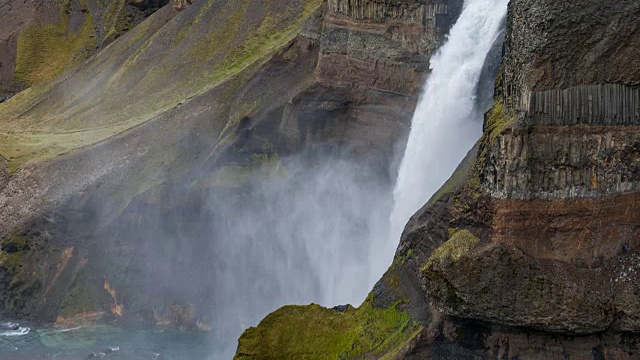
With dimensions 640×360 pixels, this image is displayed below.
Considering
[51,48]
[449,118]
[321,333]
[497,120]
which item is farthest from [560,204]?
[51,48]

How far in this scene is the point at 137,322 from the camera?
61.5 metres

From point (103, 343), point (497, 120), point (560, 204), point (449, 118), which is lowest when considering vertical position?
point (103, 343)

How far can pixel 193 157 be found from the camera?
6588 centimetres

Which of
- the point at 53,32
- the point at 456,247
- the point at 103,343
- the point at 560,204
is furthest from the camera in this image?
the point at 53,32

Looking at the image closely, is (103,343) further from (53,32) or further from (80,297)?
(53,32)

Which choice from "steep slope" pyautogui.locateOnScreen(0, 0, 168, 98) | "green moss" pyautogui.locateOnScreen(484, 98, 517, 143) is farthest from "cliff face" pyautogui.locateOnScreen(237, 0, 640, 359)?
"steep slope" pyautogui.locateOnScreen(0, 0, 168, 98)

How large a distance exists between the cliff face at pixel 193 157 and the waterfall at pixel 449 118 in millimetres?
5344

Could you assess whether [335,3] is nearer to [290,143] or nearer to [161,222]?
[290,143]

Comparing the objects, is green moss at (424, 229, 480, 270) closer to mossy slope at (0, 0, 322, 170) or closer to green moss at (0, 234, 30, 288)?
mossy slope at (0, 0, 322, 170)

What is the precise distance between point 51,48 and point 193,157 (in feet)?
216

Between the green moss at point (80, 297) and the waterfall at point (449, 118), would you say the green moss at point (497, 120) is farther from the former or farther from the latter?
the green moss at point (80, 297)

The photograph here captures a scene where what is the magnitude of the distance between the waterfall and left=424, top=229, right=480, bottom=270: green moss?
60.9 ft

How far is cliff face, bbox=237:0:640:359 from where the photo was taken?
2416cm

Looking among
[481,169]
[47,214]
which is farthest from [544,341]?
[47,214]
